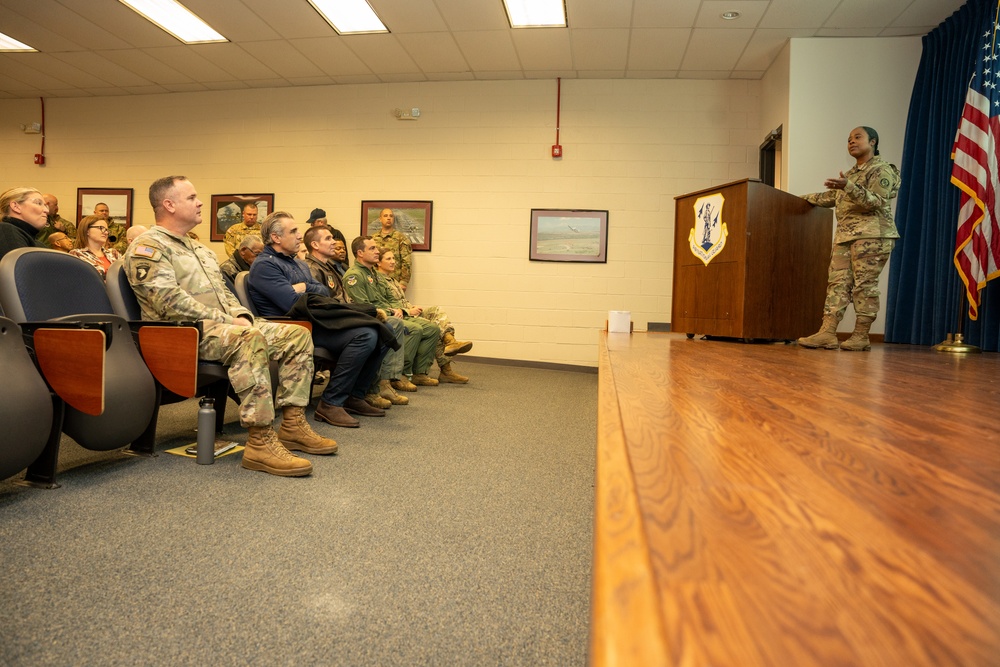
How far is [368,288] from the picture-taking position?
4.41 meters

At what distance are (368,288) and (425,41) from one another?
2528 mm

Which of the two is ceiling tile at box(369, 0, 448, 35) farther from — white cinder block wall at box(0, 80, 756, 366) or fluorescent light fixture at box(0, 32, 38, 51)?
fluorescent light fixture at box(0, 32, 38, 51)

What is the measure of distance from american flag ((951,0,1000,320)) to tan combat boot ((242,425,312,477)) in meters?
3.90

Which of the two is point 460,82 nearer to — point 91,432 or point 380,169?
point 380,169

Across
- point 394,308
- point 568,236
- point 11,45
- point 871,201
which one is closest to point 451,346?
point 394,308

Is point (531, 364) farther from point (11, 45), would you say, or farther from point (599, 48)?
point (11, 45)

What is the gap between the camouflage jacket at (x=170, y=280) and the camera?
236cm

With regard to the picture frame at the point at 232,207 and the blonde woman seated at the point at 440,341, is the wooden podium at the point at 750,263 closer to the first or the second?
the blonde woman seated at the point at 440,341

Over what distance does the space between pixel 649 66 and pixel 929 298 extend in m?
3.05

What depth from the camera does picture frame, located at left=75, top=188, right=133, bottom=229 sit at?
7.27m

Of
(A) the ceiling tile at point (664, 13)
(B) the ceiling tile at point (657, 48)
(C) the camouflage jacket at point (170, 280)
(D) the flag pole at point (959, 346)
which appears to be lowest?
(D) the flag pole at point (959, 346)

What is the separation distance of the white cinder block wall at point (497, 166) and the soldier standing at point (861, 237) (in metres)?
2.49

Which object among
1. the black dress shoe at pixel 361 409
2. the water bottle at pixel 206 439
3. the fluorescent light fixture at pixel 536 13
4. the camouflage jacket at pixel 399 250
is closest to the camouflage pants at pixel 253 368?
the water bottle at pixel 206 439

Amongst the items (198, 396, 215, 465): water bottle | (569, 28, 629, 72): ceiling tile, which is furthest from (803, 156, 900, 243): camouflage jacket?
(198, 396, 215, 465): water bottle
